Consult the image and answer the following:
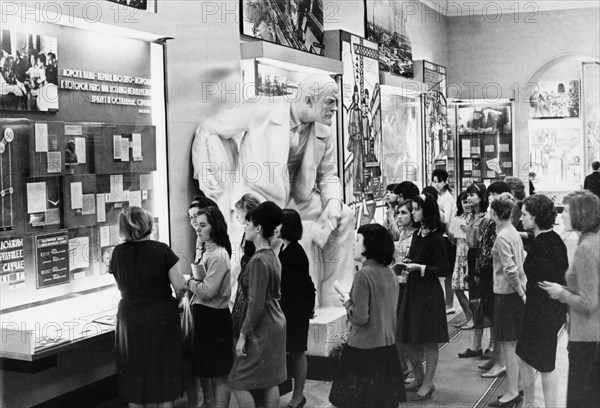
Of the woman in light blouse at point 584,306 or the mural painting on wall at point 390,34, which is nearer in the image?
the woman in light blouse at point 584,306

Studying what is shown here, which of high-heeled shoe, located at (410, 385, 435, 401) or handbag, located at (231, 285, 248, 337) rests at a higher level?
handbag, located at (231, 285, 248, 337)

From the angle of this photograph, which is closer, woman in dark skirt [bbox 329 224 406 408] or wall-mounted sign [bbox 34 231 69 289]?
woman in dark skirt [bbox 329 224 406 408]

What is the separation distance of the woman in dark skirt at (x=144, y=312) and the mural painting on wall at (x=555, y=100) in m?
7.29

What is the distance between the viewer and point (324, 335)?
22.6 ft

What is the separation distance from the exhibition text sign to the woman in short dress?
84.1 inches

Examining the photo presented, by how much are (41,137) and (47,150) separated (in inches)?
4.0

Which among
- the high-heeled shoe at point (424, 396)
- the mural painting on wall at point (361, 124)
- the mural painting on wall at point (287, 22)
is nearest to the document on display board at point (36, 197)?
the high-heeled shoe at point (424, 396)

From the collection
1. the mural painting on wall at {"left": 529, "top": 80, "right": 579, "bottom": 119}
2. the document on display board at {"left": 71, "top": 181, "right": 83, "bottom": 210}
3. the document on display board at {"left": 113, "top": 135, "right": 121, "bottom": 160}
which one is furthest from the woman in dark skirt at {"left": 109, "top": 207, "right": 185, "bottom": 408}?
the mural painting on wall at {"left": 529, "top": 80, "right": 579, "bottom": 119}

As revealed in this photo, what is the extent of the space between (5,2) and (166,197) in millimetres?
2319

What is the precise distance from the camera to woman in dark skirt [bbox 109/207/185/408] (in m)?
4.68

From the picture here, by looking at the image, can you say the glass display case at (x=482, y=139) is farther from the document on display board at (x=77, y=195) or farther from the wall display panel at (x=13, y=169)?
the wall display panel at (x=13, y=169)

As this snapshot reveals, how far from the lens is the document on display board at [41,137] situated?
550cm

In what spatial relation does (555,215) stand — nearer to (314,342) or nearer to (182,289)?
(182,289)

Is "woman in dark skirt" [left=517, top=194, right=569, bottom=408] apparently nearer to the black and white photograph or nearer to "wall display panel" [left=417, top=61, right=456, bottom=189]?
the black and white photograph
